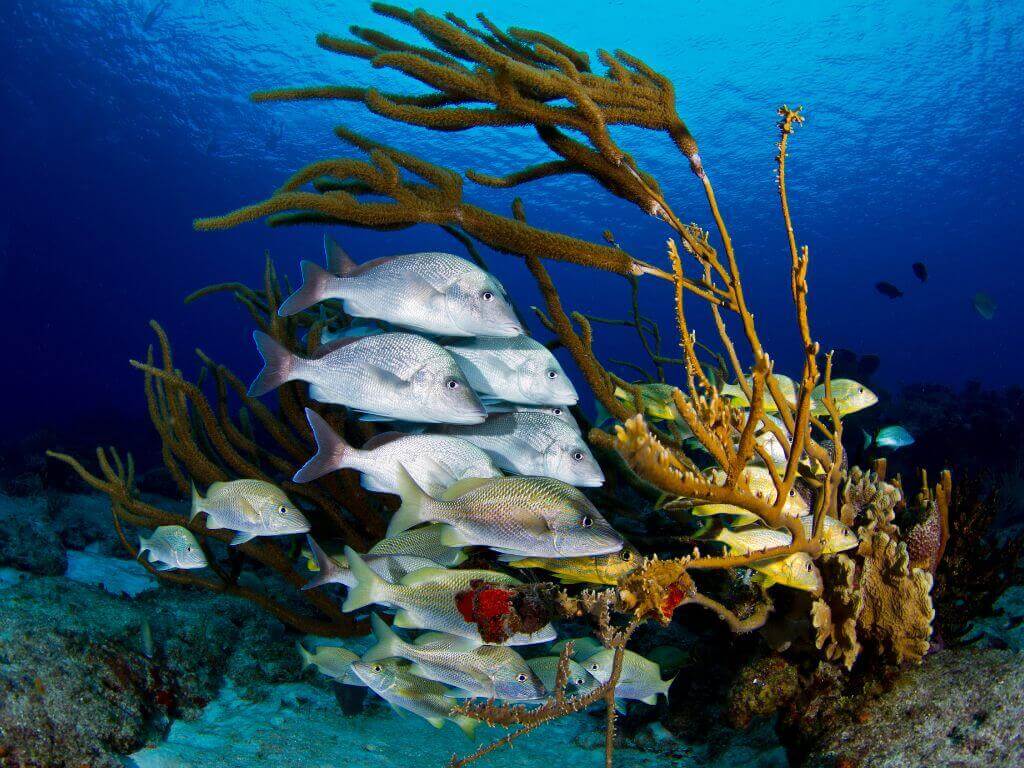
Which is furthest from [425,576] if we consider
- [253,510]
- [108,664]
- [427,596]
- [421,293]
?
[108,664]

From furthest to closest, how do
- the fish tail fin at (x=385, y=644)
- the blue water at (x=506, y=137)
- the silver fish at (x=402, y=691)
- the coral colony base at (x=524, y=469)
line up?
the blue water at (x=506, y=137)
the silver fish at (x=402, y=691)
the fish tail fin at (x=385, y=644)
the coral colony base at (x=524, y=469)

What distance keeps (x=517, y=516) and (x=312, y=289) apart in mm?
1460

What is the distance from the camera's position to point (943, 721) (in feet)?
7.25

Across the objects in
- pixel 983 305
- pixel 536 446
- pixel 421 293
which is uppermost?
pixel 983 305

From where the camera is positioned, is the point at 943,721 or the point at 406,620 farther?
the point at 406,620

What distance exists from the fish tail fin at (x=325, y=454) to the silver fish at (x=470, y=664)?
813 mm

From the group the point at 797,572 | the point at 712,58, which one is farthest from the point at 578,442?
the point at 712,58

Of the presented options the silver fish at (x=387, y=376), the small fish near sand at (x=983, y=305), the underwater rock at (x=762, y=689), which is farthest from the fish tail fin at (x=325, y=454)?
the small fish near sand at (x=983, y=305)

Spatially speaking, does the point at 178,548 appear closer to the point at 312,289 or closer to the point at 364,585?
the point at 364,585

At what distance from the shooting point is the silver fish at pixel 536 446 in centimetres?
280

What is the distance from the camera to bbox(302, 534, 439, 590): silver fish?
2.81 metres

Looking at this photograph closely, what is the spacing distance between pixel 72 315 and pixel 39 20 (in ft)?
198

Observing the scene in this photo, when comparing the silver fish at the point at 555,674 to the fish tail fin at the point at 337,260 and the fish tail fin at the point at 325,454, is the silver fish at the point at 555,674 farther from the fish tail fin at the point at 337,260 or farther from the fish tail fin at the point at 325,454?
the fish tail fin at the point at 337,260

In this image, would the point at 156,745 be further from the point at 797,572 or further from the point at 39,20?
the point at 39,20
